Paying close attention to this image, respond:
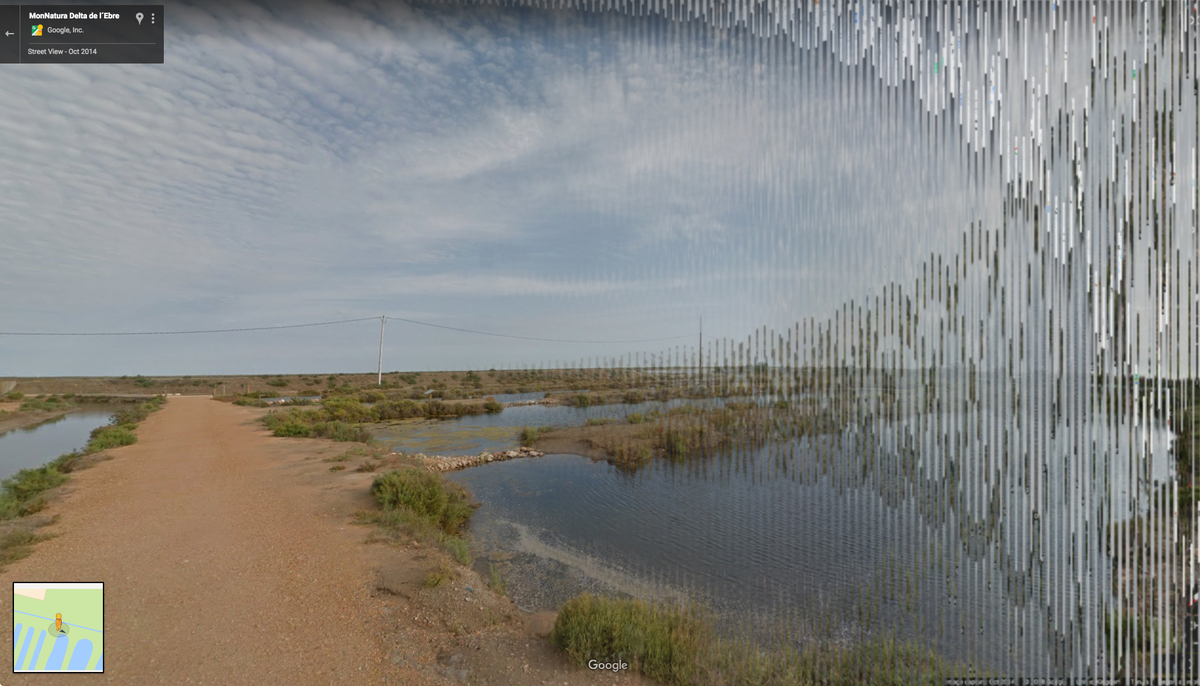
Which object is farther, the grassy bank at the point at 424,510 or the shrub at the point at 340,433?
the shrub at the point at 340,433

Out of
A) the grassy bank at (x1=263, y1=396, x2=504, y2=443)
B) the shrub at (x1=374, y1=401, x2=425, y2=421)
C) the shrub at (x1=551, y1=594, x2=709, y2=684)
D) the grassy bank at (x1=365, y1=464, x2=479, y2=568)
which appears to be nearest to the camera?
the shrub at (x1=551, y1=594, x2=709, y2=684)

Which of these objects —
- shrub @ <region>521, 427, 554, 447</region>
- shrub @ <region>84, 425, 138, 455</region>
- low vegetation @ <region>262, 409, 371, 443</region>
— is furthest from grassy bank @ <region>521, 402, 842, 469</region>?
shrub @ <region>84, 425, 138, 455</region>

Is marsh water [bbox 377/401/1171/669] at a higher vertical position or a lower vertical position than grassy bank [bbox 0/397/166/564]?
lower

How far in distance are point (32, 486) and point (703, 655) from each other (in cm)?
1238

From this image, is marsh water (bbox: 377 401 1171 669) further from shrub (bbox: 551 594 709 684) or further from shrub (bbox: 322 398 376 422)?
shrub (bbox: 322 398 376 422)

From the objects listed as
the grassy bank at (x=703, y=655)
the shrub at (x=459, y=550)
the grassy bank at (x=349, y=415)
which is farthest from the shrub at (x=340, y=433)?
the grassy bank at (x=703, y=655)

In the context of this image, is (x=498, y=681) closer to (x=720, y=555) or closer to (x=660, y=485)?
(x=720, y=555)

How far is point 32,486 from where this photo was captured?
8.11 meters

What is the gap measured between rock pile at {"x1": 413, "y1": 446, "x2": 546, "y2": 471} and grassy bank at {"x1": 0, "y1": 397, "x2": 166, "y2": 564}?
6.68 meters

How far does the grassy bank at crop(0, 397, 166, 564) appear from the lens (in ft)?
17.9

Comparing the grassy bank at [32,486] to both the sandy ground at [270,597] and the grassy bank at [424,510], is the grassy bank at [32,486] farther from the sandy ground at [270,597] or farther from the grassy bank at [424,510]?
the grassy bank at [424,510]

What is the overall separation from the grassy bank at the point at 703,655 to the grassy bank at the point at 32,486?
6.92 m

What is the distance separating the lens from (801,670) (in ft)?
12.3

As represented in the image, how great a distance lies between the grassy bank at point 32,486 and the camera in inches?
214
